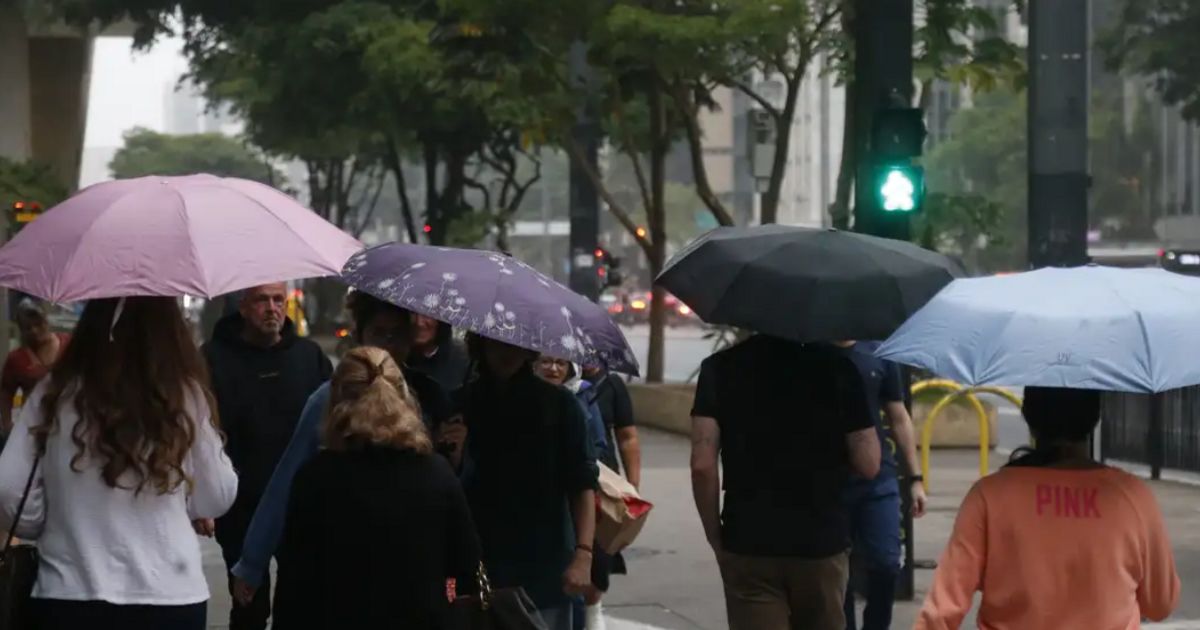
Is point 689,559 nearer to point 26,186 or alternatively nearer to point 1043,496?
point 1043,496

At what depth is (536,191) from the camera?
466 feet

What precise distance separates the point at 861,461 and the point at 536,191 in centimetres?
13587

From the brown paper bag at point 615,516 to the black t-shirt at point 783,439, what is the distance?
1.06 m

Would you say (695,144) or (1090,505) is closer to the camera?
(1090,505)

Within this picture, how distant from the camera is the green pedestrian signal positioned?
11312 millimetres

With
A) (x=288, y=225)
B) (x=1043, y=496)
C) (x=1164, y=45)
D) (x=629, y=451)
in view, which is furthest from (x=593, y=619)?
(x=1164, y=45)

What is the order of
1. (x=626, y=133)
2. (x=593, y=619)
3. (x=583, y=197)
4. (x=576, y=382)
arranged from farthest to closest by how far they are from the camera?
(x=583, y=197) → (x=626, y=133) → (x=576, y=382) → (x=593, y=619)

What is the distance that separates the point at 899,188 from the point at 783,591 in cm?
519

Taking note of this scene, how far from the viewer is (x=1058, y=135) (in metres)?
13.6

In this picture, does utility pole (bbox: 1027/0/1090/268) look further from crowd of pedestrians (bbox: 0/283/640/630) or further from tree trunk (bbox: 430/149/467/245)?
tree trunk (bbox: 430/149/467/245)

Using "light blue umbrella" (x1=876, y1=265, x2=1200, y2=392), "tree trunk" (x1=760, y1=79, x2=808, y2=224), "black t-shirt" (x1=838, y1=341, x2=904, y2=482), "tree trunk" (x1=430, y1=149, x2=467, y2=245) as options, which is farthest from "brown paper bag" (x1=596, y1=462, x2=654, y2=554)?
"tree trunk" (x1=430, y1=149, x2=467, y2=245)

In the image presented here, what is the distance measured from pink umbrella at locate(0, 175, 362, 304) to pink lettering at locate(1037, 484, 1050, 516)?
224 centimetres

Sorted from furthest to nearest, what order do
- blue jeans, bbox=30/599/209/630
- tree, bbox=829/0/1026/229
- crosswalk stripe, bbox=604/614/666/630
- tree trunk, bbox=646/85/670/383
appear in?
tree trunk, bbox=646/85/670/383, tree, bbox=829/0/1026/229, crosswalk stripe, bbox=604/614/666/630, blue jeans, bbox=30/599/209/630

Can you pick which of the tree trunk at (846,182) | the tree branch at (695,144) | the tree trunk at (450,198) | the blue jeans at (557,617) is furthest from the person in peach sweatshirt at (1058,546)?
the tree trunk at (450,198)
